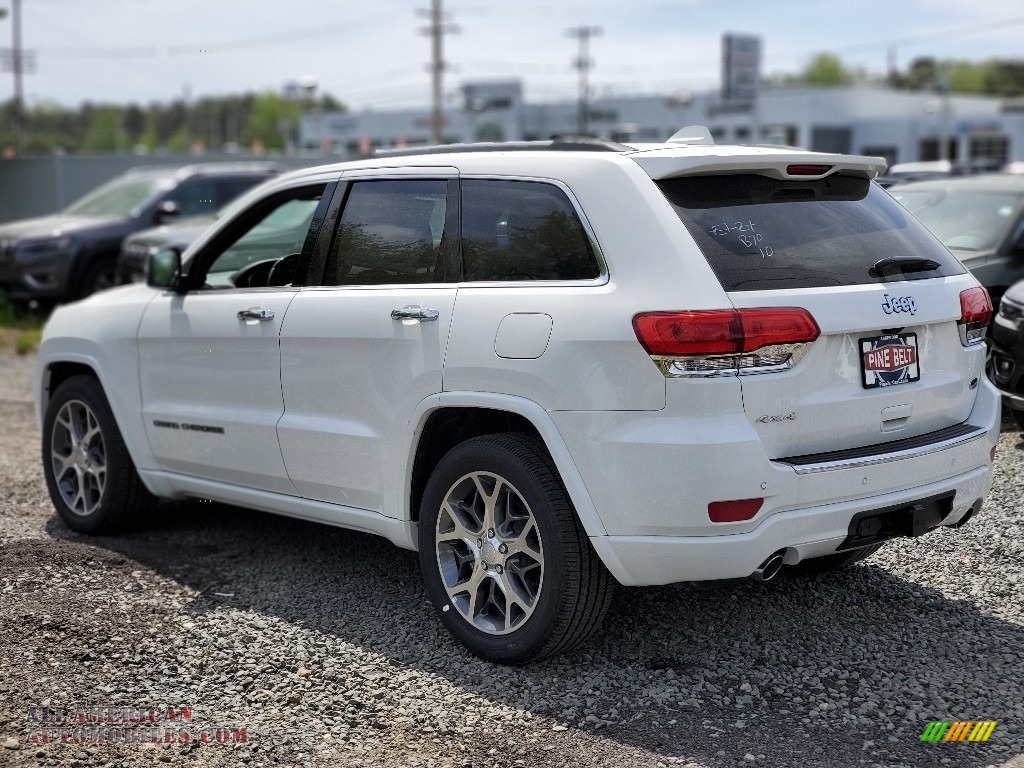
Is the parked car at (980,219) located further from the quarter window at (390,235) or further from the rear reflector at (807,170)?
the quarter window at (390,235)

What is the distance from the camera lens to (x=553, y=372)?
4176 mm

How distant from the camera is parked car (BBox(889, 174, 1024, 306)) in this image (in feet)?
29.2

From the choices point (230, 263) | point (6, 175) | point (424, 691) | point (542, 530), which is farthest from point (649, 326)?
point (6, 175)

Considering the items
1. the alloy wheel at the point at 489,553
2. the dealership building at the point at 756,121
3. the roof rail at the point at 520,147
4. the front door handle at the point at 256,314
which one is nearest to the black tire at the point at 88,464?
the front door handle at the point at 256,314

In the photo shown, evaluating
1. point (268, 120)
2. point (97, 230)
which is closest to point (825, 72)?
point (268, 120)

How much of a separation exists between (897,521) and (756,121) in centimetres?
7350

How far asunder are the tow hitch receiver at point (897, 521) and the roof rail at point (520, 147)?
155 cm

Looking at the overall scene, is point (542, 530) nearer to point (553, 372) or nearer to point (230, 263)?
point (553, 372)

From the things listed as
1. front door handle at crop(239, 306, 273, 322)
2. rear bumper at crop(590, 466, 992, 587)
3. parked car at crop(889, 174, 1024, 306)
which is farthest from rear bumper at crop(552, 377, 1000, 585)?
parked car at crop(889, 174, 1024, 306)

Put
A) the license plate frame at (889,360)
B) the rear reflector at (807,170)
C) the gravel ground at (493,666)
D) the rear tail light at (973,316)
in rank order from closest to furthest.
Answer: the gravel ground at (493,666) < the license plate frame at (889,360) < the rear reflector at (807,170) < the rear tail light at (973,316)

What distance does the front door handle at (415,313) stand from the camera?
15.1 feet

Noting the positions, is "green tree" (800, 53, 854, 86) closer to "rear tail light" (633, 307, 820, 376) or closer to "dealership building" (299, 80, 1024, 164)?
"dealership building" (299, 80, 1024, 164)

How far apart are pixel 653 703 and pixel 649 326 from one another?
1.29 meters

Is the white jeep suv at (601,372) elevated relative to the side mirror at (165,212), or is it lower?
lower
